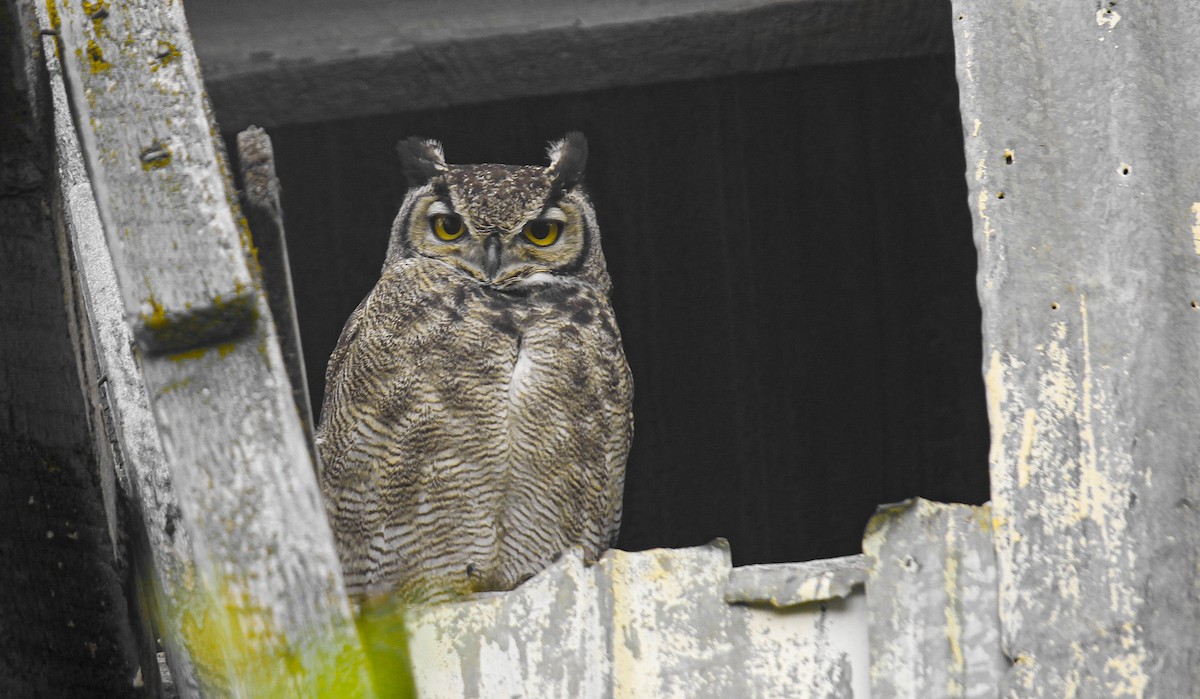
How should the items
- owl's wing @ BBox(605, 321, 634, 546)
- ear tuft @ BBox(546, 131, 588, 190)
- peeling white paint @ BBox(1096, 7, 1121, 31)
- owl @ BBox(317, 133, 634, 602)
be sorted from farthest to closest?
ear tuft @ BBox(546, 131, 588, 190) → owl's wing @ BBox(605, 321, 634, 546) → owl @ BBox(317, 133, 634, 602) → peeling white paint @ BBox(1096, 7, 1121, 31)

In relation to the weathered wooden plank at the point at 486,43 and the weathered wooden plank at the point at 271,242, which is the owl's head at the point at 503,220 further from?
the weathered wooden plank at the point at 271,242

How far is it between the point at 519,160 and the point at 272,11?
4.69 ft

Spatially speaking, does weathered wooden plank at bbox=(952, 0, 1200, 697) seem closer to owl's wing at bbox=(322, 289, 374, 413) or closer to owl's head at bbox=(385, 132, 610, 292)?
owl's head at bbox=(385, 132, 610, 292)

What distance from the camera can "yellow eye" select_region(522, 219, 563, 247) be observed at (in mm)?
2451

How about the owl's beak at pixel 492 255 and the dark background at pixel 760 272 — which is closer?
the owl's beak at pixel 492 255

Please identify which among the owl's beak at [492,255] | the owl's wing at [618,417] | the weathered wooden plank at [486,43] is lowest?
the owl's wing at [618,417]

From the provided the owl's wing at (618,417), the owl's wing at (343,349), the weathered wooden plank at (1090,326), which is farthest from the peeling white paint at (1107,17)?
the owl's wing at (343,349)

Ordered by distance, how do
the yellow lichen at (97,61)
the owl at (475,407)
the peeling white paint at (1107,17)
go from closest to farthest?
1. the yellow lichen at (97,61)
2. the peeling white paint at (1107,17)
3. the owl at (475,407)

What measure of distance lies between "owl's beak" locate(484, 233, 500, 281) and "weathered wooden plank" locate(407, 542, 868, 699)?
95cm

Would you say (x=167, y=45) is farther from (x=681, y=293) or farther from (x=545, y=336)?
(x=681, y=293)

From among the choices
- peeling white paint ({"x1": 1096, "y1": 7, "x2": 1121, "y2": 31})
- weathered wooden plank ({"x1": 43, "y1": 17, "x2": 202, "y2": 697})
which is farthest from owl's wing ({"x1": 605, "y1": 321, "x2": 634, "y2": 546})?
peeling white paint ({"x1": 1096, "y1": 7, "x2": 1121, "y2": 31})

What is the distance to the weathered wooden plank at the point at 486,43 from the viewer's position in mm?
2410

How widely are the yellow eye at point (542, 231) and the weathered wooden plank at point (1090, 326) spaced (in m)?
1.04

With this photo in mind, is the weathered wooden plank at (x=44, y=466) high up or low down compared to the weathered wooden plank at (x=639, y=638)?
up
